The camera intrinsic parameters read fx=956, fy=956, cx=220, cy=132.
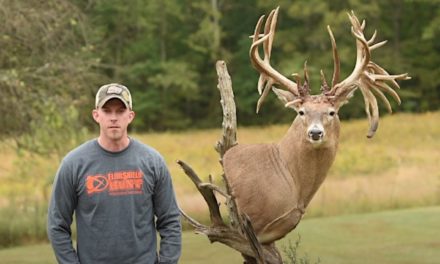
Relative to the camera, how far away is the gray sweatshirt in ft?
12.9

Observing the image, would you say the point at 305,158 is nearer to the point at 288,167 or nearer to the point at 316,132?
the point at 288,167

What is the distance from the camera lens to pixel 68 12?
12.6 metres

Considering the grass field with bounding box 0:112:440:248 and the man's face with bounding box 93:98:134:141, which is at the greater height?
the man's face with bounding box 93:98:134:141

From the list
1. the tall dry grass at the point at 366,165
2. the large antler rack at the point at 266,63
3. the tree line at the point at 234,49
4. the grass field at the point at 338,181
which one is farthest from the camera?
the tree line at the point at 234,49

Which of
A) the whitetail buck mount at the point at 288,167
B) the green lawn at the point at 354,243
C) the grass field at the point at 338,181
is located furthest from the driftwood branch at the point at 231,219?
the grass field at the point at 338,181

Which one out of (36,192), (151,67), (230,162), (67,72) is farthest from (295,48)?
(230,162)

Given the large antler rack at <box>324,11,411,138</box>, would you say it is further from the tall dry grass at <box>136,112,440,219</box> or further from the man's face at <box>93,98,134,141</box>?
the tall dry grass at <box>136,112,440,219</box>

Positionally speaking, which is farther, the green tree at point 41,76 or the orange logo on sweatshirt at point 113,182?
the green tree at point 41,76

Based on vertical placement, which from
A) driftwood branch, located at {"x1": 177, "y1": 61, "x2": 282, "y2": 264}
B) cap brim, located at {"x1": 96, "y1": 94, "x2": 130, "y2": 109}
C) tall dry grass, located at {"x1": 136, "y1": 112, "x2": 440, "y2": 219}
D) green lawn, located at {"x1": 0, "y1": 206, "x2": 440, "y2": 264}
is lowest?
tall dry grass, located at {"x1": 136, "y1": 112, "x2": 440, "y2": 219}

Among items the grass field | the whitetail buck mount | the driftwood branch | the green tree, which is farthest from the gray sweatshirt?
the grass field

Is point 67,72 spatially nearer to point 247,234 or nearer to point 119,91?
point 247,234

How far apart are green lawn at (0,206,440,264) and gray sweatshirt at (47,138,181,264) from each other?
5.39m

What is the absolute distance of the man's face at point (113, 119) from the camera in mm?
3918

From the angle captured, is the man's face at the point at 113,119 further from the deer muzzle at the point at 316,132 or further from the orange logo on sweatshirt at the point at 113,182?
the deer muzzle at the point at 316,132
